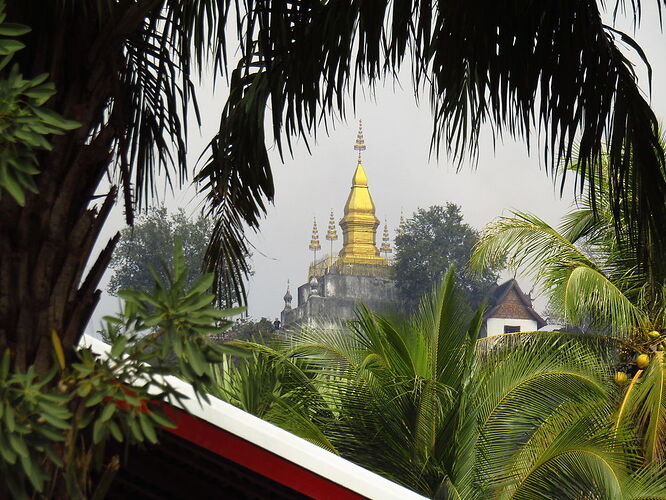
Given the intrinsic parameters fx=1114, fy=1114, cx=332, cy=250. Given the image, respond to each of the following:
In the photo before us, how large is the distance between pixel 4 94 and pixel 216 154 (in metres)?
2.70

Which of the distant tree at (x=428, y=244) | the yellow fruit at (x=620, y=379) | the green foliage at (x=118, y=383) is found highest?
the distant tree at (x=428, y=244)

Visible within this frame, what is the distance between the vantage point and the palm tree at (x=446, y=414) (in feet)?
31.3

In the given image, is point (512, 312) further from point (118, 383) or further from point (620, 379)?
point (118, 383)

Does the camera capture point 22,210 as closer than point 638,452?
Yes

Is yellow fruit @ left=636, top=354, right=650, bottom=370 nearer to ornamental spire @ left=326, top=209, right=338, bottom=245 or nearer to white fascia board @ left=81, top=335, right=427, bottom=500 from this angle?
white fascia board @ left=81, top=335, right=427, bottom=500

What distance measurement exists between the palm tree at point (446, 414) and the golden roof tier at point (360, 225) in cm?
5962

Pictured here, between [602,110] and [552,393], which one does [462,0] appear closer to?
[602,110]

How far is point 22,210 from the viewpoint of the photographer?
2729 millimetres

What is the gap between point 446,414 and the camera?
9594mm

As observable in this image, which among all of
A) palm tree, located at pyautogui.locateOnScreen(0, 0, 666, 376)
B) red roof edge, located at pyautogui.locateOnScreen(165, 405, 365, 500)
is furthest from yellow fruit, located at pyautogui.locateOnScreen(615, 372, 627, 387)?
red roof edge, located at pyautogui.locateOnScreen(165, 405, 365, 500)

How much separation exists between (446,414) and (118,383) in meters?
7.55

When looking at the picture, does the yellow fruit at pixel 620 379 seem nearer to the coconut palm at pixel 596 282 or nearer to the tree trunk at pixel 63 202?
the coconut palm at pixel 596 282

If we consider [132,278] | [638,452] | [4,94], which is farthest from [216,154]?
[132,278]

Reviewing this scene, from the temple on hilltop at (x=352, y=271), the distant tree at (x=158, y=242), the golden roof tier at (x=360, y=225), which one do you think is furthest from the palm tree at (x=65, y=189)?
the golden roof tier at (x=360, y=225)
